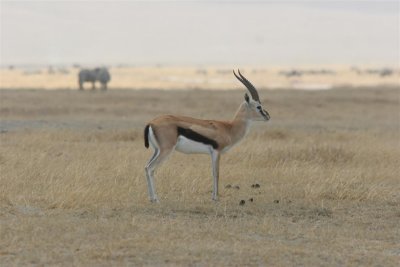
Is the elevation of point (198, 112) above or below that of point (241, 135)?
below

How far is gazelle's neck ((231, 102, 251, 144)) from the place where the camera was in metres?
10.5

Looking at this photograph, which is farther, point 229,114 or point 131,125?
point 229,114

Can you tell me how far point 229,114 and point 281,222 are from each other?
1808cm

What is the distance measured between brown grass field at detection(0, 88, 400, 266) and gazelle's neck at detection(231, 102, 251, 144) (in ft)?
2.75

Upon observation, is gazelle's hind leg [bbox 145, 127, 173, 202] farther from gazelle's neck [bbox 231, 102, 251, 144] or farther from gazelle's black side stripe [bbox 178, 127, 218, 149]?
gazelle's neck [bbox 231, 102, 251, 144]

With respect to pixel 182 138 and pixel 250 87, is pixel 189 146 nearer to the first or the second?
pixel 182 138

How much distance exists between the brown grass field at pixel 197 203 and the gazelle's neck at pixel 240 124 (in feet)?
2.75

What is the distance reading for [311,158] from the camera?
14328 millimetres

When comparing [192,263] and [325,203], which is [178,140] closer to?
[325,203]

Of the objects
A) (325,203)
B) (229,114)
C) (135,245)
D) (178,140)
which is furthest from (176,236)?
(229,114)

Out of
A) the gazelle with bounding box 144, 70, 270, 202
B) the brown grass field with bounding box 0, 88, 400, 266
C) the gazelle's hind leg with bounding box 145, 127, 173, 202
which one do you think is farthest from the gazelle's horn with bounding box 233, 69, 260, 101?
the gazelle's hind leg with bounding box 145, 127, 173, 202

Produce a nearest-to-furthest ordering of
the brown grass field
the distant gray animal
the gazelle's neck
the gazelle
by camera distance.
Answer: the brown grass field → the gazelle → the gazelle's neck → the distant gray animal

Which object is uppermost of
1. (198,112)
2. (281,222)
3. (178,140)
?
(178,140)

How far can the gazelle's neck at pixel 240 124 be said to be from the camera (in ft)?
34.6
